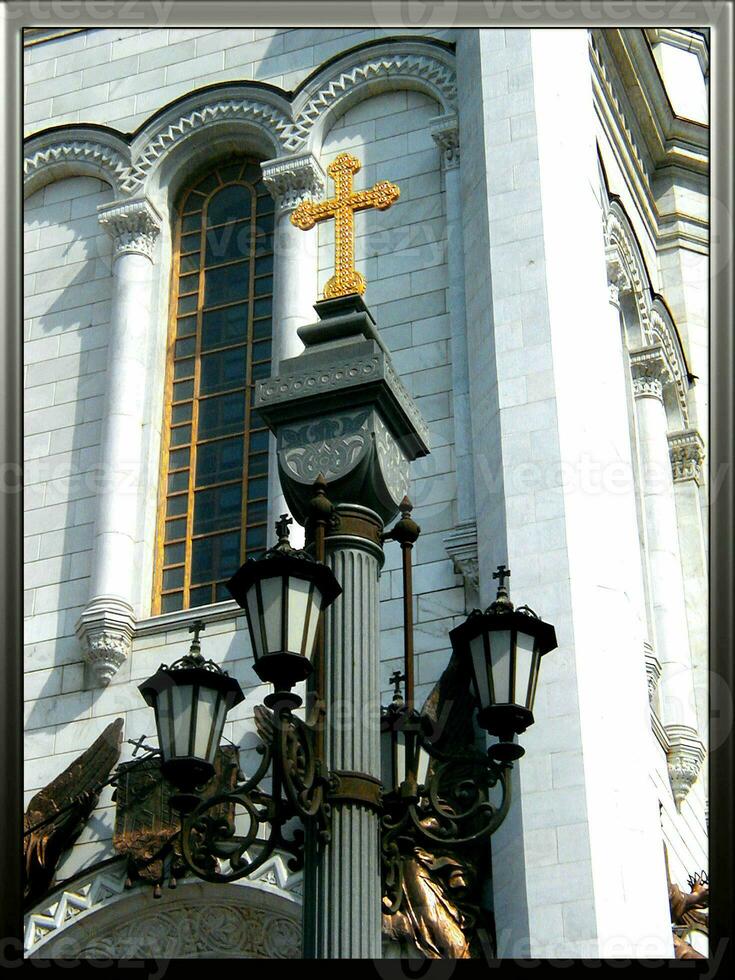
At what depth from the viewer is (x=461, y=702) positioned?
45.0 feet

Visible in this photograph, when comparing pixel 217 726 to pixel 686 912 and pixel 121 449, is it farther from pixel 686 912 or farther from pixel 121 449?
pixel 121 449

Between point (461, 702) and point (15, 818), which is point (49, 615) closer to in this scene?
point (461, 702)

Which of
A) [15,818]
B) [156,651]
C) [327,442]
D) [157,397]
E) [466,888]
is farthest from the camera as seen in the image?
[157,397]

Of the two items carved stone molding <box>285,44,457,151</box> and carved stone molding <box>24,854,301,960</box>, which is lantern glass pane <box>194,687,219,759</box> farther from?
carved stone molding <box>285,44,457,151</box>

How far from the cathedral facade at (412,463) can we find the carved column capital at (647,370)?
0.03 metres

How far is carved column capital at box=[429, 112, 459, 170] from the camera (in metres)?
17.0

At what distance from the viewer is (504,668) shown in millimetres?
8258

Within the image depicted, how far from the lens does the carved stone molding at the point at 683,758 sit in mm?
18125

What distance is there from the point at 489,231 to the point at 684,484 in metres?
7.12

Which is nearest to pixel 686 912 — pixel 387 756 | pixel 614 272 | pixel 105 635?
pixel 105 635

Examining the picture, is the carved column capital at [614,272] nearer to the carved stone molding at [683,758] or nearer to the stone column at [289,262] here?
the stone column at [289,262]

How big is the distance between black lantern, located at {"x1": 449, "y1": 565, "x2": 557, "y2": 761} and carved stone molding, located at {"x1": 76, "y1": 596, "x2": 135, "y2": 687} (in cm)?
759


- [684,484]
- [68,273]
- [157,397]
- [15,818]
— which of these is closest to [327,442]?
[15,818]

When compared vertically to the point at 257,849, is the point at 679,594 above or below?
above
